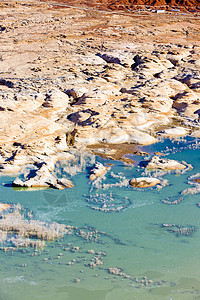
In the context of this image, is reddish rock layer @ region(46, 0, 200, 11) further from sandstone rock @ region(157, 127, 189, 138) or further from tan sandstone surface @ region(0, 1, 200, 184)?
sandstone rock @ region(157, 127, 189, 138)

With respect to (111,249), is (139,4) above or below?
above

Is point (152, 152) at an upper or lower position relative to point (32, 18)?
lower

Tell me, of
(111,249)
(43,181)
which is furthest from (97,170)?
(111,249)

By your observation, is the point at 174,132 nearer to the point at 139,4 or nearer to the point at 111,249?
the point at 111,249

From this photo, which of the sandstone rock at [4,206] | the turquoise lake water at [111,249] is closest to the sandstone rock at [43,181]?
the turquoise lake water at [111,249]

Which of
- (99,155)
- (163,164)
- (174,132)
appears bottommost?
(99,155)

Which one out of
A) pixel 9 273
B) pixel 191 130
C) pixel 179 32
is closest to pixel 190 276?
pixel 9 273

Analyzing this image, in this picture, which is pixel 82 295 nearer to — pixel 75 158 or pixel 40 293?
pixel 40 293

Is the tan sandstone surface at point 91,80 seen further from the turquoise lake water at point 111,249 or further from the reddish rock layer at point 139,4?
the turquoise lake water at point 111,249
